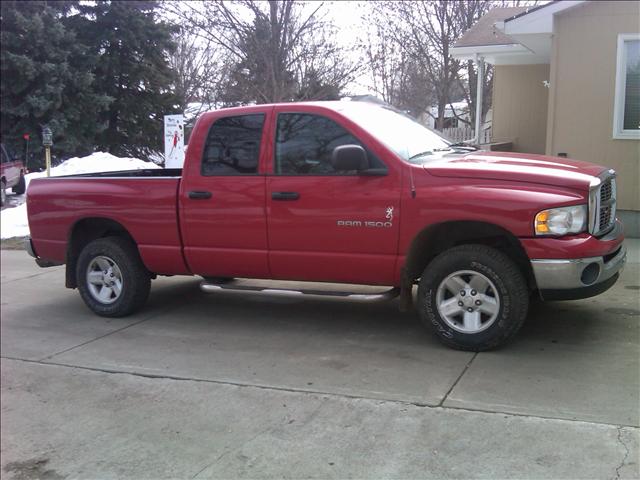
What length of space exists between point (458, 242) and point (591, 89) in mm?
5492

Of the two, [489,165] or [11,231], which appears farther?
[11,231]

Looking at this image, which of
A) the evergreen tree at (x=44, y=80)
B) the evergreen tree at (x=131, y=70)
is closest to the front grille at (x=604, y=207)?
the evergreen tree at (x=44, y=80)

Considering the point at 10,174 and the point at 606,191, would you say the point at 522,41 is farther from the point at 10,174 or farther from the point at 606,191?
the point at 10,174

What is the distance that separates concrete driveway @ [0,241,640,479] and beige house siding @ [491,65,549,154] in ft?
28.7

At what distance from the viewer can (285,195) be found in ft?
17.3

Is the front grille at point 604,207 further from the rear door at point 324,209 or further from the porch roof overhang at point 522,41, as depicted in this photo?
the porch roof overhang at point 522,41

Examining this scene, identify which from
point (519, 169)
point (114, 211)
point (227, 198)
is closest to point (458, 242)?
point (519, 169)

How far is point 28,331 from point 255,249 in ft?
8.85

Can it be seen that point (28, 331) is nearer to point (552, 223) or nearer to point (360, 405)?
point (360, 405)

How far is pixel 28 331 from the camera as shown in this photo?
6.34 m

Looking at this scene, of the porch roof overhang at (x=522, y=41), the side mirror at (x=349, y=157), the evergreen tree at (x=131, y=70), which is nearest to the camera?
the side mirror at (x=349, y=157)

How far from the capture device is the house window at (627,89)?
348 inches

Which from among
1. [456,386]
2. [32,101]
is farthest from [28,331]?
[32,101]

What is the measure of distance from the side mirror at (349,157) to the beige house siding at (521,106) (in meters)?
10.5
